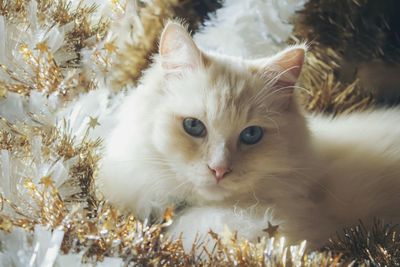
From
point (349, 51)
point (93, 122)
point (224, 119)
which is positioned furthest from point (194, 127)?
point (349, 51)

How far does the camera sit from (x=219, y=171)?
683mm

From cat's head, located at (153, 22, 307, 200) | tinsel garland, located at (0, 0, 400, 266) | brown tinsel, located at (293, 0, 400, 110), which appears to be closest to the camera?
tinsel garland, located at (0, 0, 400, 266)

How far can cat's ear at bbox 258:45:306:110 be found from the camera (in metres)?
0.75

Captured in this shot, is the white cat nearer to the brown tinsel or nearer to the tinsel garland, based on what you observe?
the tinsel garland

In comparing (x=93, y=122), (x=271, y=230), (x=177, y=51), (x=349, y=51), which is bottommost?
(x=271, y=230)

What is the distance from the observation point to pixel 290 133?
0.76 m

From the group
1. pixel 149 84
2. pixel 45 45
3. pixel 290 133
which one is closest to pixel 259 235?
pixel 290 133

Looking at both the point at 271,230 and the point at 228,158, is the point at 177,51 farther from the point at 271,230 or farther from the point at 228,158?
the point at 271,230

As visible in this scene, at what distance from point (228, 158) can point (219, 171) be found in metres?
0.02

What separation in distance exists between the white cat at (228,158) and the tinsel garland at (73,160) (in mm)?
58

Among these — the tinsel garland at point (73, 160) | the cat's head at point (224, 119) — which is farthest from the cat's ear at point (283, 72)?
the tinsel garland at point (73, 160)

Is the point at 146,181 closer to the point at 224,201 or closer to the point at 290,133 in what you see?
the point at 224,201

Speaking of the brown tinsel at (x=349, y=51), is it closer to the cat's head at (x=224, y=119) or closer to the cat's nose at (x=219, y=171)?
the cat's head at (x=224, y=119)

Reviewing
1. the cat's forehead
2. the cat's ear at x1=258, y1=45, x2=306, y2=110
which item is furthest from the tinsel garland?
the cat's ear at x1=258, y1=45, x2=306, y2=110
